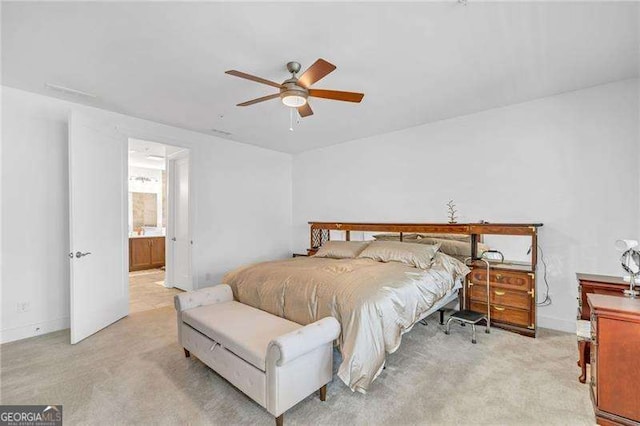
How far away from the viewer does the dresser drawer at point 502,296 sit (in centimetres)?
336

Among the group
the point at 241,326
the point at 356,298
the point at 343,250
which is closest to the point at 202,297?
the point at 241,326

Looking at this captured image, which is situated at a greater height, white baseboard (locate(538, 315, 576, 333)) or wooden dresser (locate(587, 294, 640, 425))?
wooden dresser (locate(587, 294, 640, 425))

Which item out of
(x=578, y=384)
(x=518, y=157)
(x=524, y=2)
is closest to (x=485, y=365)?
(x=578, y=384)

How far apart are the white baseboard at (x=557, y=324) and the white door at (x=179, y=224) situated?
5.36 metres

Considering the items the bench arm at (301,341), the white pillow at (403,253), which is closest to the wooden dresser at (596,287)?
the white pillow at (403,253)

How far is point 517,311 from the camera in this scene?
134 inches

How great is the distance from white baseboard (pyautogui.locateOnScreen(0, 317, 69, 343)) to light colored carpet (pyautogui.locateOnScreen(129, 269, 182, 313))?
802 mm

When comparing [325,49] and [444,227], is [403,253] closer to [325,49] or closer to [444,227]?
[444,227]

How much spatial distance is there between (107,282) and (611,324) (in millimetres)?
4994

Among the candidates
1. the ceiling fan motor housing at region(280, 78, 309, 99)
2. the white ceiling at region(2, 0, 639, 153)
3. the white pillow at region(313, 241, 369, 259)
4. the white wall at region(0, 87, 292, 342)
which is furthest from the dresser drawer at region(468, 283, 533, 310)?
the white wall at region(0, 87, 292, 342)

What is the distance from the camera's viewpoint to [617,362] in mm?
1812

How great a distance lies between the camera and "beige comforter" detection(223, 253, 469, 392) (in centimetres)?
219

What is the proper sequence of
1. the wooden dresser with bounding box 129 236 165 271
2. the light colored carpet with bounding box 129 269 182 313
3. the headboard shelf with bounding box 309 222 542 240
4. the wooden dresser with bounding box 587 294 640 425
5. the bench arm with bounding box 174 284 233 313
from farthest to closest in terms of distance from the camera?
the wooden dresser with bounding box 129 236 165 271 → the light colored carpet with bounding box 129 269 182 313 → the headboard shelf with bounding box 309 222 542 240 → the bench arm with bounding box 174 284 233 313 → the wooden dresser with bounding box 587 294 640 425

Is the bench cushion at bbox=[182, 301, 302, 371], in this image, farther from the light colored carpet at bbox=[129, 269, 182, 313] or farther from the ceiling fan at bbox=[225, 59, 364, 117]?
the light colored carpet at bbox=[129, 269, 182, 313]
